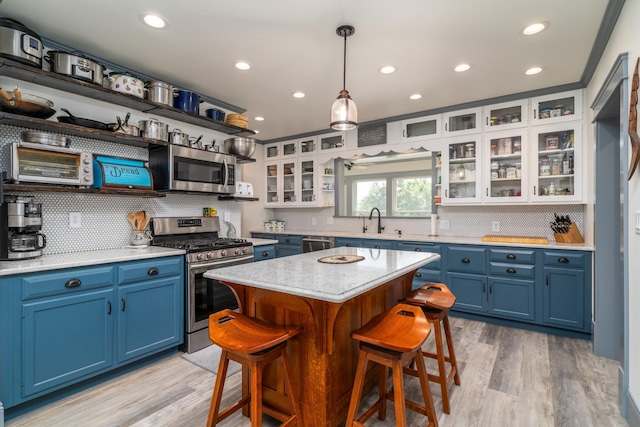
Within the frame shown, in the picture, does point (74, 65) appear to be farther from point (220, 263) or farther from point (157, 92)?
point (220, 263)

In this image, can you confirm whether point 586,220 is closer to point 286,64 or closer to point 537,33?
point 537,33

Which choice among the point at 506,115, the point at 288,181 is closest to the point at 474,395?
the point at 506,115

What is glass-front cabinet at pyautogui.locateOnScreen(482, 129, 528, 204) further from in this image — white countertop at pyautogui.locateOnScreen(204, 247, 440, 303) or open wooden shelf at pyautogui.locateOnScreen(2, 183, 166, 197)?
open wooden shelf at pyautogui.locateOnScreen(2, 183, 166, 197)

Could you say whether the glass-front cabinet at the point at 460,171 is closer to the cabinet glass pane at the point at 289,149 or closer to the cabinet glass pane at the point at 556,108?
the cabinet glass pane at the point at 556,108

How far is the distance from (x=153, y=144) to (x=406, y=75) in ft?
8.36

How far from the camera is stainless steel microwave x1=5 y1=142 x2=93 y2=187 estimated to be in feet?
7.27

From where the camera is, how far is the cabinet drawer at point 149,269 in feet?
8.01

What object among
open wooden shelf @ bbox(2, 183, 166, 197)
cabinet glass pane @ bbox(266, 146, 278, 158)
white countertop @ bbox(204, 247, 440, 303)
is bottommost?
white countertop @ bbox(204, 247, 440, 303)

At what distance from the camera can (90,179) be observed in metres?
2.55

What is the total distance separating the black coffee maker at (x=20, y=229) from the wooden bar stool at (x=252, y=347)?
1594 mm

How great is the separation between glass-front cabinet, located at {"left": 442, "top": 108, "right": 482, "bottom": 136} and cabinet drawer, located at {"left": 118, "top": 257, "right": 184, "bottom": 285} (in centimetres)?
346

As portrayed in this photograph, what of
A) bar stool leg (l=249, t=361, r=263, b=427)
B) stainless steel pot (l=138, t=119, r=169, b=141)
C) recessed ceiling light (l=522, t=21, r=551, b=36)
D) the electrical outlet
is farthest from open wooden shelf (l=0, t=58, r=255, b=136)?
recessed ceiling light (l=522, t=21, r=551, b=36)

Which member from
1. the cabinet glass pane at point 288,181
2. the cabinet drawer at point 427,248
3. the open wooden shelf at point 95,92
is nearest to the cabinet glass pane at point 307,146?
the cabinet glass pane at point 288,181

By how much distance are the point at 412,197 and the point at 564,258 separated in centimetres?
216
